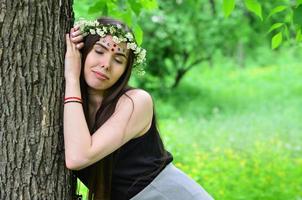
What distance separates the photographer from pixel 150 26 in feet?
40.3

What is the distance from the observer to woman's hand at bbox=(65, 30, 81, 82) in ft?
8.24

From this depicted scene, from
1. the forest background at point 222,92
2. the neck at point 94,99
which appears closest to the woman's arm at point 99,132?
the neck at point 94,99

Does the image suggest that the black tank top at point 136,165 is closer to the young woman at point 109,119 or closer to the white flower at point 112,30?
the young woman at point 109,119

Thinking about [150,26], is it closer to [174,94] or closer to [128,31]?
[174,94]

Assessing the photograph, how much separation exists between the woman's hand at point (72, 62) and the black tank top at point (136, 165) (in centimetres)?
38

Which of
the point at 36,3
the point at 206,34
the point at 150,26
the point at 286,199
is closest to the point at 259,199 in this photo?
the point at 286,199

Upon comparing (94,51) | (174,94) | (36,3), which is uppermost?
(36,3)

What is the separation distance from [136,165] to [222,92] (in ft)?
42.8

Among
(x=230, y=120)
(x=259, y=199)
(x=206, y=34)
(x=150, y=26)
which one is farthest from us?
(x=206, y=34)

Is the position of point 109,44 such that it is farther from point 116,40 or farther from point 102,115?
point 102,115

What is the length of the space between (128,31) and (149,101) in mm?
334

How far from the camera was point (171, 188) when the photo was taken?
2756mm

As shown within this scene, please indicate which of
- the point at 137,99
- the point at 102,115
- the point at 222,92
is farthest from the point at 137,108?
the point at 222,92

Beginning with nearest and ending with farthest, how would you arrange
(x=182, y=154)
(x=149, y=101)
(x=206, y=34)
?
1. (x=149, y=101)
2. (x=182, y=154)
3. (x=206, y=34)
